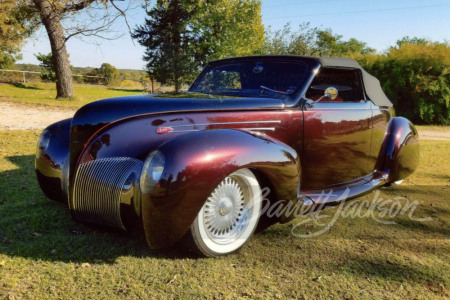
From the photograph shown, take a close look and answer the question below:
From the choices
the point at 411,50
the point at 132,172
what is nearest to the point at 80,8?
the point at 411,50

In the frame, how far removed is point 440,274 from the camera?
239cm

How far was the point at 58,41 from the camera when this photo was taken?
14320mm

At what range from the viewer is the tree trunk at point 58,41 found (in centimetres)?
1373

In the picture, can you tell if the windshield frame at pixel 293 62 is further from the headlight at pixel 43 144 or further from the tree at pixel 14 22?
the tree at pixel 14 22

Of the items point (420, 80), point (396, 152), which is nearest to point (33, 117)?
point (396, 152)

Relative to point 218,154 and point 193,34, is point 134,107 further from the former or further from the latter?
point 193,34

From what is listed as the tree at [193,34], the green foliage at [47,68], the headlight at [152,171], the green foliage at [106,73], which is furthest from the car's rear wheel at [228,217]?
the green foliage at [106,73]

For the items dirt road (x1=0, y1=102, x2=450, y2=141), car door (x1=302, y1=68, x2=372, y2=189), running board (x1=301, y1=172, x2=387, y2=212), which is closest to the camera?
running board (x1=301, y1=172, x2=387, y2=212)

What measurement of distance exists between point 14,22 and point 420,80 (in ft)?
58.1

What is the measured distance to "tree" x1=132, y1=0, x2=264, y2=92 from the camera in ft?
74.9

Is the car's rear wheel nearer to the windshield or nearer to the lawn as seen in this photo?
the lawn

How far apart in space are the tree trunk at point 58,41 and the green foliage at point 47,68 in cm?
1541

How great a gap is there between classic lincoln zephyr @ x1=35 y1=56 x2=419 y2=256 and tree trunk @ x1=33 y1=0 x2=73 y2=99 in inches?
509

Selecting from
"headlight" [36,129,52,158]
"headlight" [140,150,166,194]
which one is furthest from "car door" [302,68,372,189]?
"headlight" [36,129,52,158]
